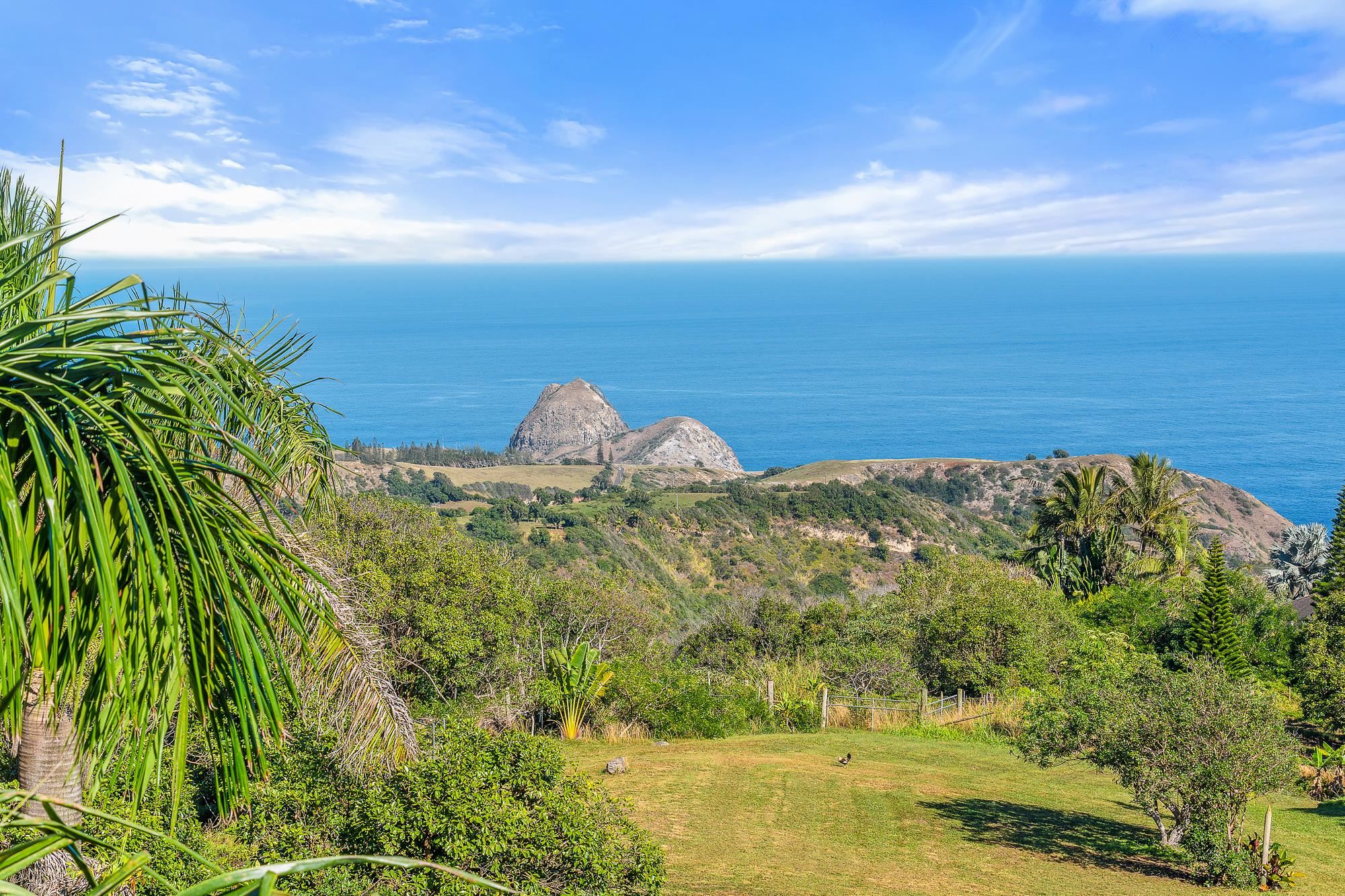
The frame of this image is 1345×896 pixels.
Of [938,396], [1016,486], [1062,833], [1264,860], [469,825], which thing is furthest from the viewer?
[938,396]

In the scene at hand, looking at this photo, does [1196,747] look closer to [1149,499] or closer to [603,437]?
[1149,499]

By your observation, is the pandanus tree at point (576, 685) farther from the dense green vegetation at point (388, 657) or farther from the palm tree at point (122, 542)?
the palm tree at point (122, 542)

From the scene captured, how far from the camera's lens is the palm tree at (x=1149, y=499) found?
31.2 meters

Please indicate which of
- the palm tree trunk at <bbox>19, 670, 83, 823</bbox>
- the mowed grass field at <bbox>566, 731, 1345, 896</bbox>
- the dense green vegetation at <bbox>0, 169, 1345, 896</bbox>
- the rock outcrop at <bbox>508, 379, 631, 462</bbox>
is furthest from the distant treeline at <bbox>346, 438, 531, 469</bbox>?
the palm tree trunk at <bbox>19, 670, 83, 823</bbox>

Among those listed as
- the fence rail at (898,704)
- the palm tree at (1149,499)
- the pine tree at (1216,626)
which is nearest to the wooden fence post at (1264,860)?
the fence rail at (898,704)

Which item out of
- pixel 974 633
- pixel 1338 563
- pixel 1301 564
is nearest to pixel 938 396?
pixel 1301 564

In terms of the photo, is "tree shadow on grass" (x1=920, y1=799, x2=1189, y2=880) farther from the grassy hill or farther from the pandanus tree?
the grassy hill

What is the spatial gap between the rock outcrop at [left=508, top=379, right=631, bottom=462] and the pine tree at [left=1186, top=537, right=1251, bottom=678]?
7505 cm

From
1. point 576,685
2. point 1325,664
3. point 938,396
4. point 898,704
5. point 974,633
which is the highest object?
point 938,396

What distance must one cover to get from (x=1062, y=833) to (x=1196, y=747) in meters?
2.77

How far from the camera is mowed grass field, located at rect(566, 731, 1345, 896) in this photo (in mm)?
10000

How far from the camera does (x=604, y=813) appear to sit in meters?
7.73

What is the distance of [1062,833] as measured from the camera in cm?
1200

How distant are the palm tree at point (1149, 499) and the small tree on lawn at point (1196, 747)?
22167mm
